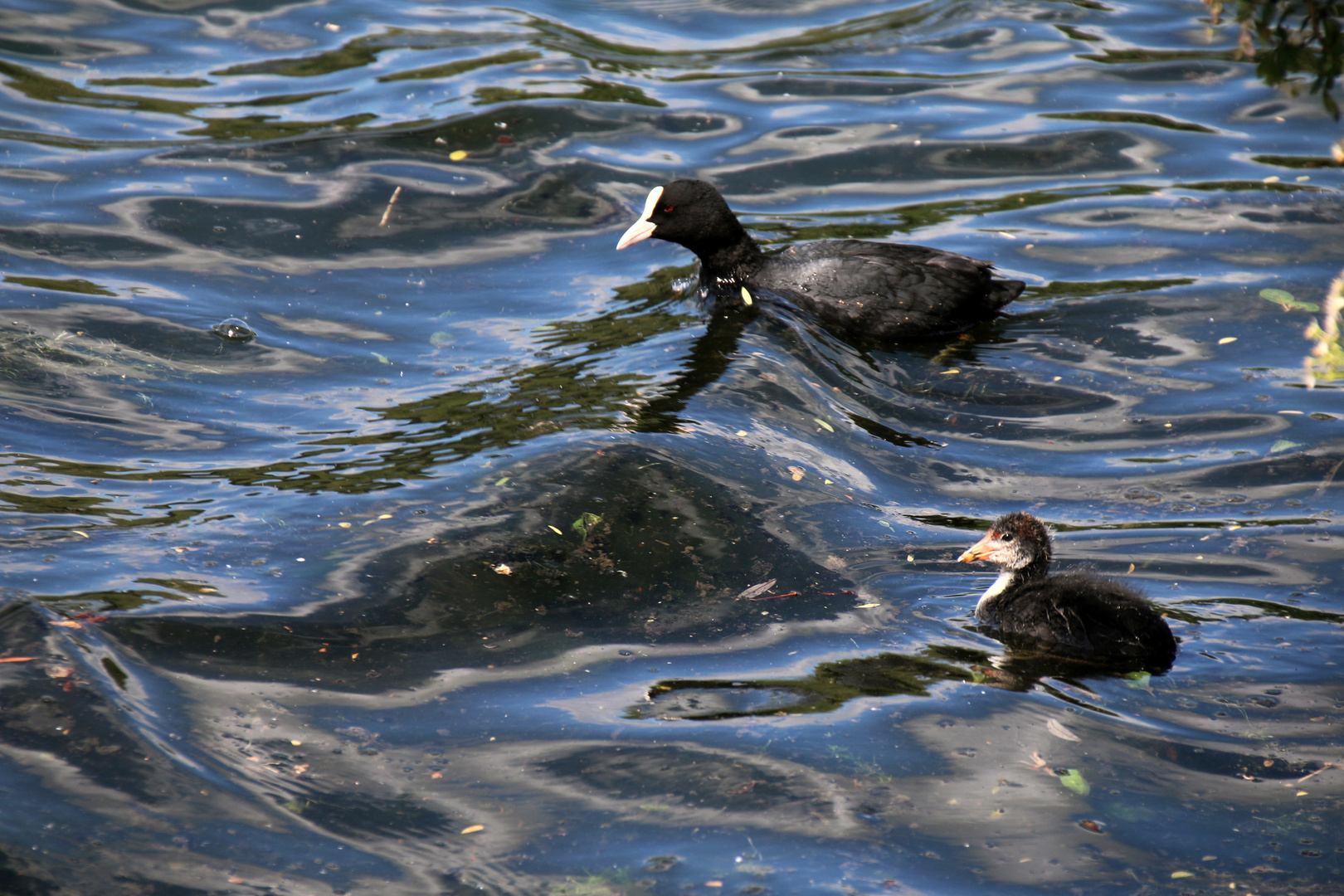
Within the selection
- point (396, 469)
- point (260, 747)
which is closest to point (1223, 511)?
point (396, 469)

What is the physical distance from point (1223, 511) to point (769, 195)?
6.17 meters

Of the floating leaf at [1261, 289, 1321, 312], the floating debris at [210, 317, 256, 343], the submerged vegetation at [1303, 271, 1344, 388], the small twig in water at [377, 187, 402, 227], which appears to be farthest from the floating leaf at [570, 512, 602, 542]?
the floating leaf at [1261, 289, 1321, 312]

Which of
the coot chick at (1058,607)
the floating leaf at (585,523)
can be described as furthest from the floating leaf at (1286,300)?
the floating leaf at (585,523)

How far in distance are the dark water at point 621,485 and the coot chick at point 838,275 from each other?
0.28m

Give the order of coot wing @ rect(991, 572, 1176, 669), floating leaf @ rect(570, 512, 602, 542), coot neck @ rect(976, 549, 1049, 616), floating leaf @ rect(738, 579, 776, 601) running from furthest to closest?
floating leaf @ rect(570, 512, 602, 542) → floating leaf @ rect(738, 579, 776, 601) → coot neck @ rect(976, 549, 1049, 616) → coot wing @ rect(991, 572, 1176, 669)

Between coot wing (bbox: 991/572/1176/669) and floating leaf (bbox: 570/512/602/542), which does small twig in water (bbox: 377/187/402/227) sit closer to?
floating leaf (bbox: 570/512/602/542)

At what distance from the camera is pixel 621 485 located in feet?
21.9

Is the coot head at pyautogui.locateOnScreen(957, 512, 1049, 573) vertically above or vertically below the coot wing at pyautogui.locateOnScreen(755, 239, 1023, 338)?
below

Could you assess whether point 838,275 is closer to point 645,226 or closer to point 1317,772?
point 645,226

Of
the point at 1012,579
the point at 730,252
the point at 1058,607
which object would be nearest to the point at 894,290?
the point at 730,252

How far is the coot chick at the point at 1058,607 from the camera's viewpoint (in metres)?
5.39

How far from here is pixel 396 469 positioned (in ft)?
23.2

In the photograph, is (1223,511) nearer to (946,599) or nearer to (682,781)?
(946,599)

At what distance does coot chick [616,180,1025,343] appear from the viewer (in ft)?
29.0
